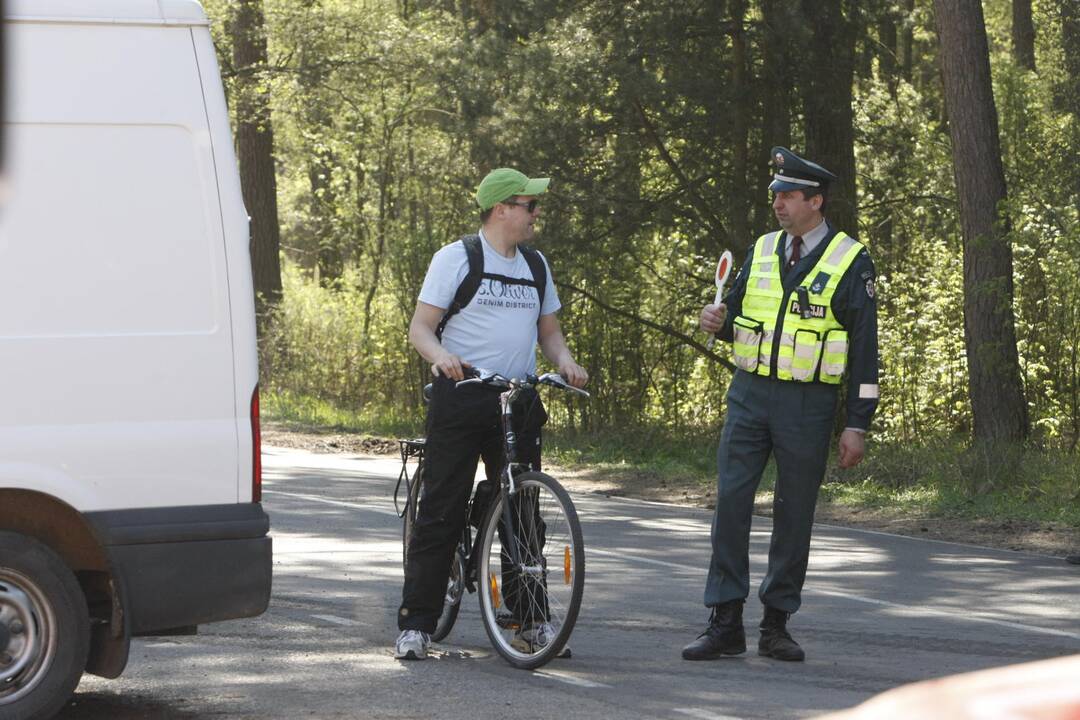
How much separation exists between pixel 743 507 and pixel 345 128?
32.1 metres

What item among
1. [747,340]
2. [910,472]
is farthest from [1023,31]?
[747,340]

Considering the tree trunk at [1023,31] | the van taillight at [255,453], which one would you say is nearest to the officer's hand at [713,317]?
the van taillight at [255,453]

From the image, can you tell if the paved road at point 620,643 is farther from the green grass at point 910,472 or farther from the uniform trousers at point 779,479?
the green grass at point 910,472

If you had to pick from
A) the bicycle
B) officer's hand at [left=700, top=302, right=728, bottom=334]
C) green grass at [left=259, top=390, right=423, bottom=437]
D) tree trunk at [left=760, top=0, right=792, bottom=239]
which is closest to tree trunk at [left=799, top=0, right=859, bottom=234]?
tree trunk at [left=760, top=0, right=792, bottom=239]

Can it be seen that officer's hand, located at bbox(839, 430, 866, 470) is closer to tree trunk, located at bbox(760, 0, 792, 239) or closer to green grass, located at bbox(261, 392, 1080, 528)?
green grass, located at bbox(261, 392, 1080, 528)

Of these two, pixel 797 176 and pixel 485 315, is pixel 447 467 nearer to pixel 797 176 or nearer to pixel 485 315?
pixel 485 315

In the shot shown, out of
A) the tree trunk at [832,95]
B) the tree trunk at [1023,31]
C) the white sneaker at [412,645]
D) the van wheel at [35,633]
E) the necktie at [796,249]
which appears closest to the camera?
the van wheel at [35,633]

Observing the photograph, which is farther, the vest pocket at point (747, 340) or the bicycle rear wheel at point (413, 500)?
Answer: the bicycle rear wheel at point (413, 500)

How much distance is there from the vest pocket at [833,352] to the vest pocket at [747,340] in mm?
283

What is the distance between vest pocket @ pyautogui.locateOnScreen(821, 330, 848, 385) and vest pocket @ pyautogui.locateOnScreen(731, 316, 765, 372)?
0.28 m

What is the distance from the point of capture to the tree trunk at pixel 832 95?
741 inches

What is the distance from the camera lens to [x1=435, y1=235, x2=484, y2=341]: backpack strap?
7254mm

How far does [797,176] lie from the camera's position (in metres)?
7.49

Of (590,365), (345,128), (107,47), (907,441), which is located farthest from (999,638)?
(345,128)
